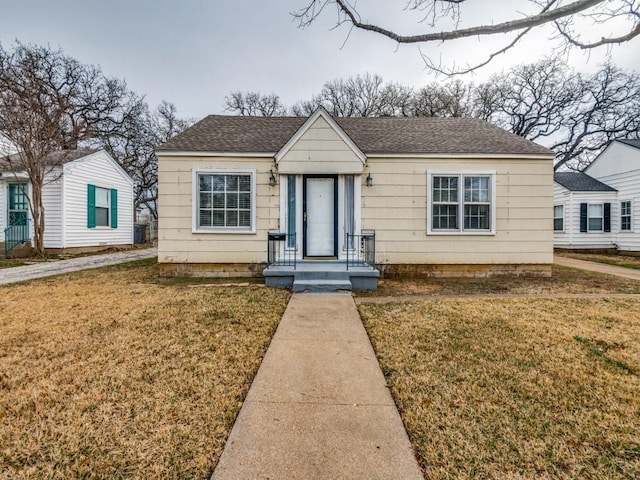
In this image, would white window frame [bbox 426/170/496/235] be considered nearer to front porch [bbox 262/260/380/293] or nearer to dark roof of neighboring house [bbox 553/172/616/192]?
front porch [bbox 262/260/380/293]

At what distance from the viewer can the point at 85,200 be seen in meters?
13.2

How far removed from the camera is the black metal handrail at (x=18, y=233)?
39.0 ft

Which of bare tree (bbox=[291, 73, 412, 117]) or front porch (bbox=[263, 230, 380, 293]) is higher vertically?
bare tree (bbox=[291, 73, 412, 117])

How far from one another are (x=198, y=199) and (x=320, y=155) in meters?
3.44

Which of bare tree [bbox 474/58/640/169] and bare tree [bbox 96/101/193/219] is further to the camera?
bare tree [bbox 96/101/193/219]

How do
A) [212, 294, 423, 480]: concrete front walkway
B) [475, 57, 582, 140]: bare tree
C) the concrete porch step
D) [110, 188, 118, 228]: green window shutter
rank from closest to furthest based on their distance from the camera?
[212, 294, 423, 480]: concrete front walkway
the concrete porch step
[110, 188, 118, 228]: green window shutter
[475, 57, 582, 140]: bare tree

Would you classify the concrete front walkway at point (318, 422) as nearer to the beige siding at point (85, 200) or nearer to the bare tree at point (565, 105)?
the beige siding at point (85, 200)

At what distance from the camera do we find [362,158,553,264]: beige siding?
8.00 m

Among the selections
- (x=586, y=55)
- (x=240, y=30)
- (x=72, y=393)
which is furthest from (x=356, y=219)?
(x=240, y=30)

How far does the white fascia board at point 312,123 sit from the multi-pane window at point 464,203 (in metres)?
2.32

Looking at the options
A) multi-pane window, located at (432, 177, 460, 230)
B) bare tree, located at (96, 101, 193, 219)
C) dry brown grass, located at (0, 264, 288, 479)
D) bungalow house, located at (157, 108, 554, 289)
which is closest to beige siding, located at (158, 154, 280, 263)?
bungalow house, located at (157, 108, 554, 289)

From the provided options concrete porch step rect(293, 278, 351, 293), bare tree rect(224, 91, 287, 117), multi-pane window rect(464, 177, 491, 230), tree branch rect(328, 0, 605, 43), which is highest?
bare tree rect(224, 91, 287, 117)

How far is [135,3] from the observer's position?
1280 centimetres

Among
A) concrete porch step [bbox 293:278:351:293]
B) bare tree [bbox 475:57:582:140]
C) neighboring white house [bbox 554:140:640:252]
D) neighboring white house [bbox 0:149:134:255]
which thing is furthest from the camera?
bare tree [bbox 475:57:582:140]
